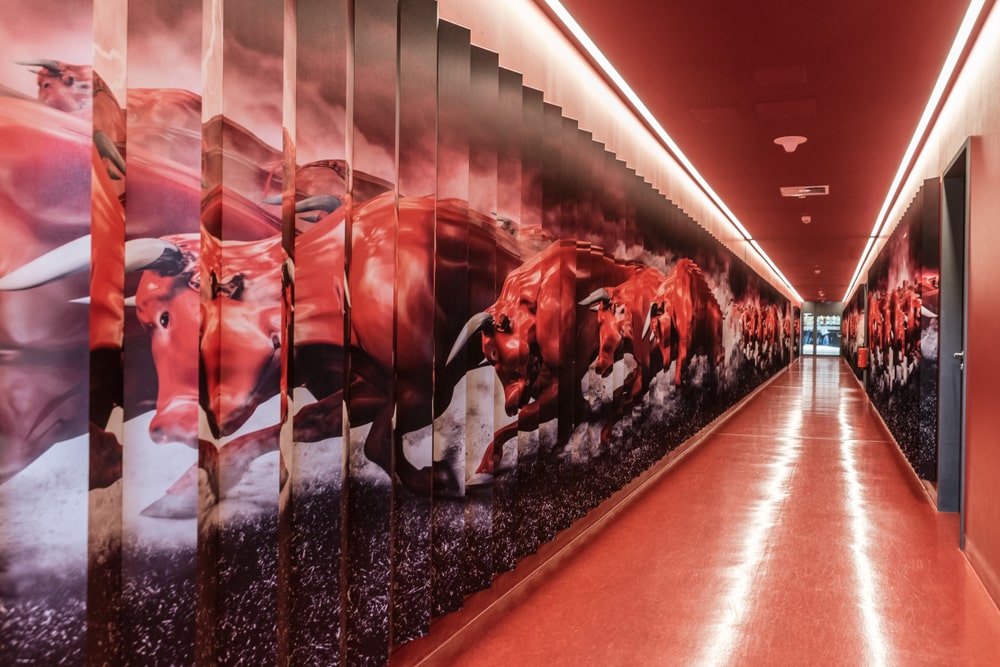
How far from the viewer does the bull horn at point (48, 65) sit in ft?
4.59

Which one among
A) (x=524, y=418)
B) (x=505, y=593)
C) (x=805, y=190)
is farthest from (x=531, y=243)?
(x=805, y=190)

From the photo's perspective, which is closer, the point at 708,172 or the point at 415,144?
the point at 415,144

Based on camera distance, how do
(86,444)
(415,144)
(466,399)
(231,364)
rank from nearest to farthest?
1. (86,444)
2. (231,364)
3. (415,144)
4. (466,399)

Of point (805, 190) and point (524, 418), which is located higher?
point (805, 190)

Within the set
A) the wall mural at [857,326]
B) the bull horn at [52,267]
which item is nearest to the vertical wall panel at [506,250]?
the bull horn at [52,267]

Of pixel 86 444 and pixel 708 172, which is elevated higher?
pixel 708 172

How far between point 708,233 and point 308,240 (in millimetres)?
7485

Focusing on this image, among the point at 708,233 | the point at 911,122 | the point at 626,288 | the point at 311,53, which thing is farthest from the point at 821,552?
the point at 708,233

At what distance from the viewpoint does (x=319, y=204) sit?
2172mm

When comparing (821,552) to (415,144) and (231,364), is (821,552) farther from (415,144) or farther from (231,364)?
(231,364)

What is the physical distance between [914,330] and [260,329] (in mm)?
6289

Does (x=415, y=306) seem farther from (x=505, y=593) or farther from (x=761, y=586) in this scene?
(x=761, y=586)

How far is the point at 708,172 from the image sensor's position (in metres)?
7.36

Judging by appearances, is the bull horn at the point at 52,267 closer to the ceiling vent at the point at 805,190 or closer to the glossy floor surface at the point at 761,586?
the glossy floor surface at the point at 761,586
